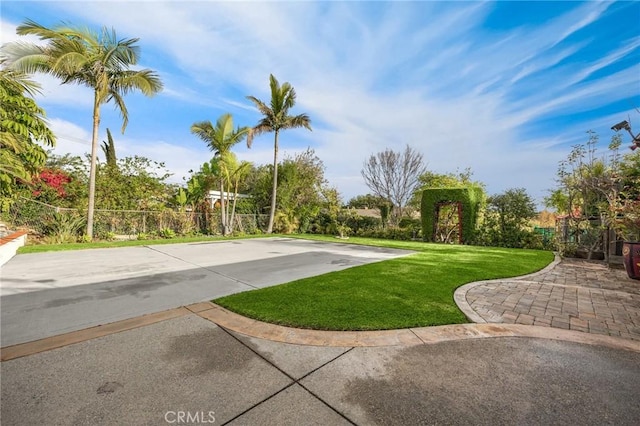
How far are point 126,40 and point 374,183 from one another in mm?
20089

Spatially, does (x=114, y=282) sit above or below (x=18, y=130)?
below

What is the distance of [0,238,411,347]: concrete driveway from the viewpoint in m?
3.04

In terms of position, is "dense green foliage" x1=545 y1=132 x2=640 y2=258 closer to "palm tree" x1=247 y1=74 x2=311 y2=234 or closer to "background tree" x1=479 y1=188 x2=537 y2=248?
"background tree" x1=479 y1=188 x2=537 y2=248

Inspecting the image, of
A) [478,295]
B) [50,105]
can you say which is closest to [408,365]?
[478,295]

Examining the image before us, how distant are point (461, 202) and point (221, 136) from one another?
13398mm

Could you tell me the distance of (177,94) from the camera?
12.1 meters

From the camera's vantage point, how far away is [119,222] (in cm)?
1222

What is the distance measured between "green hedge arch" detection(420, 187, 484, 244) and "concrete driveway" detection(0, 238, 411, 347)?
768cm

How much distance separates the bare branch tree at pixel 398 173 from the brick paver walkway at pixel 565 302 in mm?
18351

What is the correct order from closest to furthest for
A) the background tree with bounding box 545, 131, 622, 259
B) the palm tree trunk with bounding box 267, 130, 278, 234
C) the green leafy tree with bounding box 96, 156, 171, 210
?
1. the background tree with bounding box 545, 131, 622, 259
2. the green leafy tree with bounding box 96, 156, 171, 210
3. the palm tree trunk with bounding box 267, 130, 278, 234

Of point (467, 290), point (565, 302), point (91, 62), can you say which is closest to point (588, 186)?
point (565, 302)

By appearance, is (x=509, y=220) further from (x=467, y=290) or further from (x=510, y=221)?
(x=467, y=290)

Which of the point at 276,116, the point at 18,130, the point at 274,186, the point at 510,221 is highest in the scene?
the point at 276,116

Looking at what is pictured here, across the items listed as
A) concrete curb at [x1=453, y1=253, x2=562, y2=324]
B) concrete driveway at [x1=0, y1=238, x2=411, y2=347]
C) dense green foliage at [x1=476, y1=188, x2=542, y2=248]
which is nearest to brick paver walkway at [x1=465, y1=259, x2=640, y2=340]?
concrete curb at [x1=453, y1=253, x2=562, y2=324]
